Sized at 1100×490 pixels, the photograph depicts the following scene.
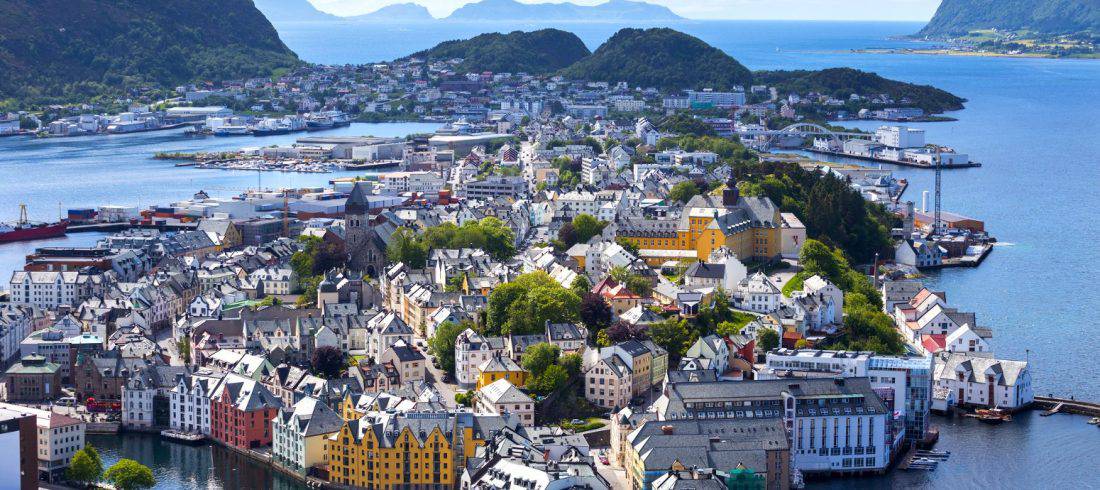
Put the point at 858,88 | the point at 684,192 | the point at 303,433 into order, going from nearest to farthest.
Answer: the point at 303,433 < the point at 684,192 < the point at 858,88

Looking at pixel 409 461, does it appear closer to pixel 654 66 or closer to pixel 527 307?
pixel 527 307

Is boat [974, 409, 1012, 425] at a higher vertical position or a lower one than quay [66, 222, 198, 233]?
lower

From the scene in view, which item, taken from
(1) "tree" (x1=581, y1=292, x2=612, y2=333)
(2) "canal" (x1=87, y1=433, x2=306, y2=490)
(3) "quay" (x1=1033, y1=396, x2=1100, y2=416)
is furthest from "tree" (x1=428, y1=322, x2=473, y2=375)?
(3) "quay" (x1=1033, y1=396, x2=1100, y2=416)

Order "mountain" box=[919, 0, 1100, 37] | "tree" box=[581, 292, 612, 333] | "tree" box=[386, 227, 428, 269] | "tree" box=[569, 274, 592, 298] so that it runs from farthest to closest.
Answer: "mountain" box=[919, 0, 1100, 37]
"tree" box=[386, 227, 428, 269]
"tree" box=[569, 274, 592, 298]
"tree" box=[581, 292, 612, 333]

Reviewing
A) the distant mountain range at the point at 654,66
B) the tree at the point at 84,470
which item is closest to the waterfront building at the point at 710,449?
the tree at the point at 84,470

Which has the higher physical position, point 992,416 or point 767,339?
point 767,339

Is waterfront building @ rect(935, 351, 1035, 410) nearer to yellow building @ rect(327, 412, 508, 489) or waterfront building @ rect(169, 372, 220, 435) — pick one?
yellow building @ rect(327, 412, 508, 489)

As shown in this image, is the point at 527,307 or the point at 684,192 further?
the point at 684,192

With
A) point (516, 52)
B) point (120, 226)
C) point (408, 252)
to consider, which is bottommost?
point (120, 226)

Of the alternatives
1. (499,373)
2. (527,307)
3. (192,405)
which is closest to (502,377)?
(499,373)
